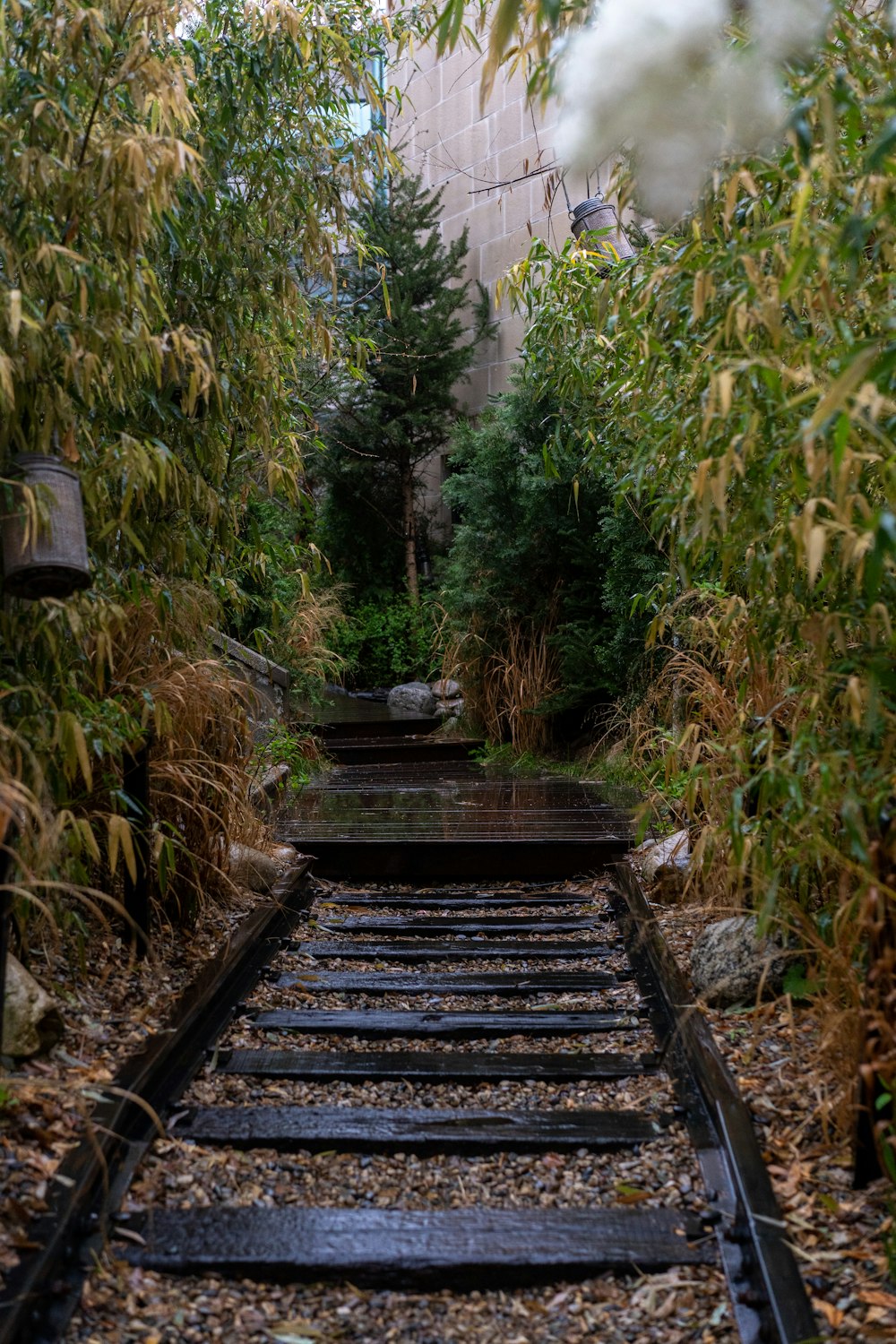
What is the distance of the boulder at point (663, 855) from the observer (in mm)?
3641

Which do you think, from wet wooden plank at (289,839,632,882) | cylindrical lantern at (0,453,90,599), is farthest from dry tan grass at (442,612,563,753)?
cylindrical lantern at (0,453,90,599)

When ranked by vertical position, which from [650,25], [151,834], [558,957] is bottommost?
[558,957]

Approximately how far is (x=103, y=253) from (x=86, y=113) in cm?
39

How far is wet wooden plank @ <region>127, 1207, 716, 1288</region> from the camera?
5.79 ft

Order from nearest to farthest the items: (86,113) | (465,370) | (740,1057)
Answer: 1. (740,1057)
2. (86,113)
3. (465,370)

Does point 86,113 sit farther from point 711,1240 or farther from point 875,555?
point 711,1240

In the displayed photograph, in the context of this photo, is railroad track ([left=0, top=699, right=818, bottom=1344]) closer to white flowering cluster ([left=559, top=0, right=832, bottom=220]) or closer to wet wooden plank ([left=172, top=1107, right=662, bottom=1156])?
wet wooden plank ([left=172, top=1107, right=662, bottom=1156])

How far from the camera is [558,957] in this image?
338 centimetres

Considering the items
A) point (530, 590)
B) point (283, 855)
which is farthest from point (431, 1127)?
point (530, 590)

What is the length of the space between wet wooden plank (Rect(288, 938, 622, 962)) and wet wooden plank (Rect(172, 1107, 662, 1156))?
1053 mm

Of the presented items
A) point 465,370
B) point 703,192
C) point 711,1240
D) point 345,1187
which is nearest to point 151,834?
point 345,1187

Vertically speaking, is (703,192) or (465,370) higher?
(465,370)

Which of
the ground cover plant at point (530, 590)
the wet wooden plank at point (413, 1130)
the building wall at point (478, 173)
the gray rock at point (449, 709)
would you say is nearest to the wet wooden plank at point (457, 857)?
the wet wooden plank at point (413, 1130)

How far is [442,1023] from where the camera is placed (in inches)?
110
